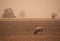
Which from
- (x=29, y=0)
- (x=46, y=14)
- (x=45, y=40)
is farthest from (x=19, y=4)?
(x=45, y=40)

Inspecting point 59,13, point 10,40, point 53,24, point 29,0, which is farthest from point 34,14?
point 10,40

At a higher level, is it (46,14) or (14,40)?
(46,14)

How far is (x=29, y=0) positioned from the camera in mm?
1262

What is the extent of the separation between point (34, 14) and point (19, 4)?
0.20 meters

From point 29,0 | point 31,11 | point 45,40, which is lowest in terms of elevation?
point 45,40

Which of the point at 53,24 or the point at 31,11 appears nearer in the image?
the point at 53,24

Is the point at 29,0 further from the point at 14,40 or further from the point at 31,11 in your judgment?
the point at 14,40

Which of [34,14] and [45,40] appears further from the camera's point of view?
[34,14]

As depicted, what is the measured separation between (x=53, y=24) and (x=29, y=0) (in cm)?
50

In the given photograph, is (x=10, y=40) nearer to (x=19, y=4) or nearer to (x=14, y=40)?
(x=14, y=40)

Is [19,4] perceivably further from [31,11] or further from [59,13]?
[59,13]

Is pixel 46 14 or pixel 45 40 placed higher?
pixel 46 14

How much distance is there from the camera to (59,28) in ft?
2.85

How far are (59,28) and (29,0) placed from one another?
0.55 metres
